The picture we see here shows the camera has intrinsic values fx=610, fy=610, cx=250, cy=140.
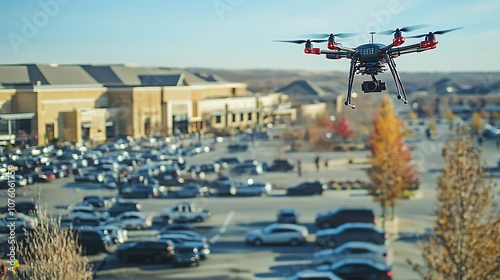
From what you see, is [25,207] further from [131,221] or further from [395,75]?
[395,75]

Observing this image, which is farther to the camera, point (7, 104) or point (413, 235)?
point (413, 235)

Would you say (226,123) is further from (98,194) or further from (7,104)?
(7,104)

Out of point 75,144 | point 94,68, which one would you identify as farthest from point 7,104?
point 94,68

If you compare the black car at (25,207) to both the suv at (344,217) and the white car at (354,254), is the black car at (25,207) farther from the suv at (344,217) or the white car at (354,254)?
the suv at (344,217)

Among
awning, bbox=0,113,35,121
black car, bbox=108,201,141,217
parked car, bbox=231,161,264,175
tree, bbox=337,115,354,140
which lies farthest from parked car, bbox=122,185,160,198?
tree, bbox=337,115,354,140

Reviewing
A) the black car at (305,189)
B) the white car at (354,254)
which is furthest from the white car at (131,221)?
the black car at (305,189)

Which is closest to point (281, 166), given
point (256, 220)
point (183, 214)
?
point (256, 220)

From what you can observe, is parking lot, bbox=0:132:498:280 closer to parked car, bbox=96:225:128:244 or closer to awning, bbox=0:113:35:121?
parked car, bbox=96:225:128:244
